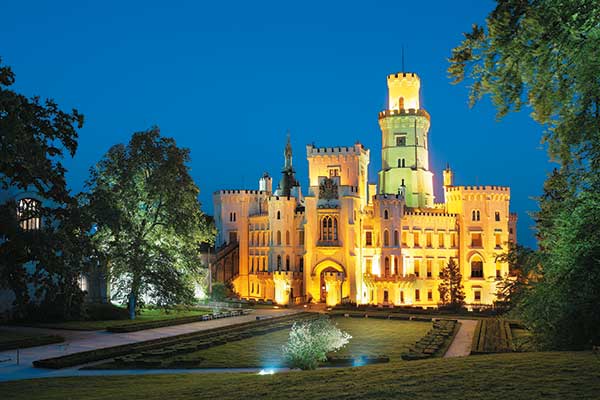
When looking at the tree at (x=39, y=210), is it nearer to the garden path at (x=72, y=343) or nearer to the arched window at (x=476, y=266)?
the garden path at (x=72, y=343)

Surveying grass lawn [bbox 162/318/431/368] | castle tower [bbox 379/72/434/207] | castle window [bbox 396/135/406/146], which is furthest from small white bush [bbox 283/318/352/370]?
castle window [bbox 396/135/406/146]

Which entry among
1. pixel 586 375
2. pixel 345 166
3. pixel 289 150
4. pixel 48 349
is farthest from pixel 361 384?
pixel 289 150

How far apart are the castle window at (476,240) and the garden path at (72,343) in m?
32.9

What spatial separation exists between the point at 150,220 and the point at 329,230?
24196 mm

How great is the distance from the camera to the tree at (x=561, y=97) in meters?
13.8

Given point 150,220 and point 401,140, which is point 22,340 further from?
point 401,140

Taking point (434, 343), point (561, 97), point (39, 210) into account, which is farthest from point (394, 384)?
point (434, 343)

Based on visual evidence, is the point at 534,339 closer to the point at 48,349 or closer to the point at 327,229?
the point at 48,349

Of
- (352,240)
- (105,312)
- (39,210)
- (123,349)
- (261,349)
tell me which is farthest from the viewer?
(352,240)

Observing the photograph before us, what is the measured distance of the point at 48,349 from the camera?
97.3 ft

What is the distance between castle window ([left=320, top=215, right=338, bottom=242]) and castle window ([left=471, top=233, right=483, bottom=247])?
1596cm

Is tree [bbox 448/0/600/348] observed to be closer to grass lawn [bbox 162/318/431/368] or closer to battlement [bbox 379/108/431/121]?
grass lawn [bbox 162/318/431/368]

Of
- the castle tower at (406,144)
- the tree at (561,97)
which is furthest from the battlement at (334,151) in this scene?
the tree at (561,97)

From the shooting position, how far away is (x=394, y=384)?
567 inches
